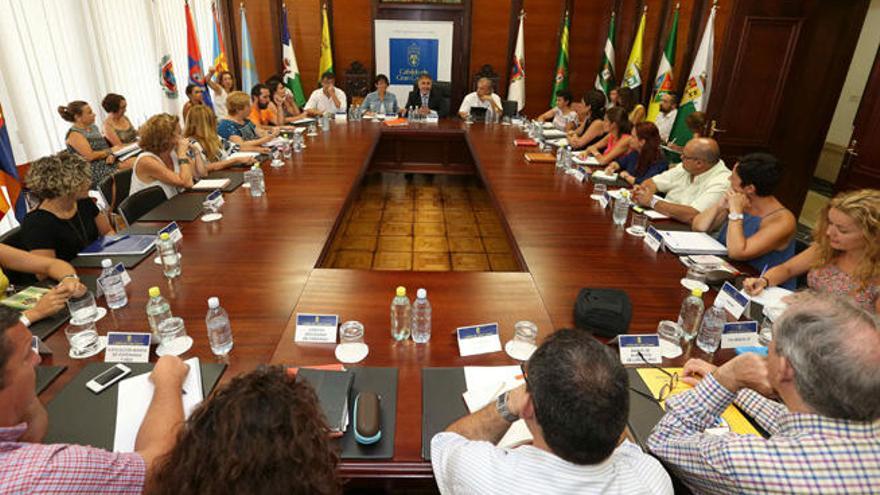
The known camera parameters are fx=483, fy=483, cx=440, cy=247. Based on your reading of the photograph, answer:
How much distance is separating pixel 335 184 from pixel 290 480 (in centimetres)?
274

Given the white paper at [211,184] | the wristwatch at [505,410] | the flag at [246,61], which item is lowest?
the white paper at [211,184]

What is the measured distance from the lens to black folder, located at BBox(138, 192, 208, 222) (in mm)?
2543

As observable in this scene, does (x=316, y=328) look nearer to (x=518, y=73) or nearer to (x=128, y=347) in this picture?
(x=128, y=347)

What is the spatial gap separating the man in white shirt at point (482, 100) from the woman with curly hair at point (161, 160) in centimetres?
363

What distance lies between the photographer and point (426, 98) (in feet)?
21.1

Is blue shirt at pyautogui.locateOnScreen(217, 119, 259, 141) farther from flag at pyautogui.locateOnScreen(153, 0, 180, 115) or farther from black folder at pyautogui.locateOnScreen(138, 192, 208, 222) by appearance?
flag at pyautogui.locateOnScreen(153, 0, 180, 115)

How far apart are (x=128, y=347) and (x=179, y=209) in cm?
141

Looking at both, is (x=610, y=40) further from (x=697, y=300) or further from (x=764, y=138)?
(x=697, y=300)

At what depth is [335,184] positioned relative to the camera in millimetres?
3293

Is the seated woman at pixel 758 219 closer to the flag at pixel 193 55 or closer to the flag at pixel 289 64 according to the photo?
the flag at pixel 193 55

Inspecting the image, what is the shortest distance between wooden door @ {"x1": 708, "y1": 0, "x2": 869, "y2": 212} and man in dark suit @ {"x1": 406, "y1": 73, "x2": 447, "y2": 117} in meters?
3.30

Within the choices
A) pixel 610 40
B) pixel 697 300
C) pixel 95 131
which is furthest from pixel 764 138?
pixel 95 131

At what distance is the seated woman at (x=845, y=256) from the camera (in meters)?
1.79

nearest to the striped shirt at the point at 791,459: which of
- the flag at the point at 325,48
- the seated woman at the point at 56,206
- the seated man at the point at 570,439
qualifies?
the seated man at the point at 570,439
